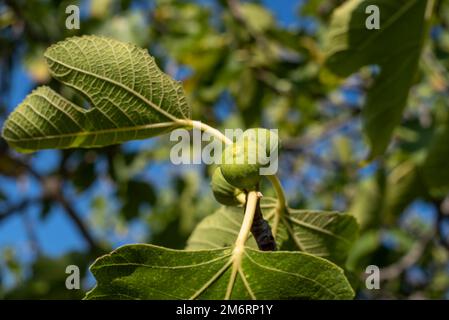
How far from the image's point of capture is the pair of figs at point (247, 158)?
0.89 m

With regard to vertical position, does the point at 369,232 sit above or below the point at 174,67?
below

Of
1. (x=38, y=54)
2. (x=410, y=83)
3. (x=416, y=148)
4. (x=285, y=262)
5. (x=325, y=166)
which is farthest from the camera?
(x=325, y=166)

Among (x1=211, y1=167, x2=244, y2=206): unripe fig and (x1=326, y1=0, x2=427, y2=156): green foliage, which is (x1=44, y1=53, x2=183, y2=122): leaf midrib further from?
(x1=326, y1=0, x2=427, y2=156): green foliage

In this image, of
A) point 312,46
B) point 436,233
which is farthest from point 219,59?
point 436,233

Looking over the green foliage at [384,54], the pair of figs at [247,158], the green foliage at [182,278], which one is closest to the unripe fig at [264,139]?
the pair of figs at [247,158]

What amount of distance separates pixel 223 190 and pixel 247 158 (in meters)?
0.10

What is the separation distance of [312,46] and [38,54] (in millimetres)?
1539

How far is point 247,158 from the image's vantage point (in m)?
0.89

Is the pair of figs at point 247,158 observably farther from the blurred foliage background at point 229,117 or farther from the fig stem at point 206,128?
the blurred foliage background at point 229,117

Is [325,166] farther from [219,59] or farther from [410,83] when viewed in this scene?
[410,83]

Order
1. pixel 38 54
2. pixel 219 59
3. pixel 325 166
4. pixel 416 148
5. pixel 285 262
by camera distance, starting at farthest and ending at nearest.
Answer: pixel 325 166
pixel 38 54
pixel 219 59
pixel 416 148
pixel 285 262

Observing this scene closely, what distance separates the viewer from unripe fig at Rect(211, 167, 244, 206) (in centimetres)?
A: 96

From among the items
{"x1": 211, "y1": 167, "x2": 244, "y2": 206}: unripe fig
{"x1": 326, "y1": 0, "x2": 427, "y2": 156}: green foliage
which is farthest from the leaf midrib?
{"x1": 326, "y1": 0, "x2": 427, "y2": 156}: green foliage

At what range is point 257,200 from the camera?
92cm
